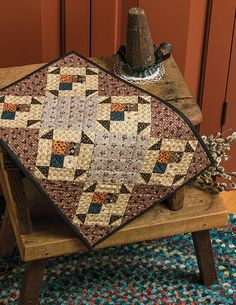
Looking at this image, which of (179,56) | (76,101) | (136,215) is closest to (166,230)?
(136,215)

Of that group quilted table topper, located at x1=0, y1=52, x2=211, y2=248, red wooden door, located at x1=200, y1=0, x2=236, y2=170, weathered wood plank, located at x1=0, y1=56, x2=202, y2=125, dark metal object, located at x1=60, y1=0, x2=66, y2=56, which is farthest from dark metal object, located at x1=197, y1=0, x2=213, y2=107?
quilted table topper, located at x1=0, y1=52, x2=211, y2=248

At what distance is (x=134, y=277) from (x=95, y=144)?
623mm

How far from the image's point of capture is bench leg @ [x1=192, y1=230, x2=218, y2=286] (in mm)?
2301

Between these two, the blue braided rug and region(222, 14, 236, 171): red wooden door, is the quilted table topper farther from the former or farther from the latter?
region(222, 14, 236, 171): red wooden door

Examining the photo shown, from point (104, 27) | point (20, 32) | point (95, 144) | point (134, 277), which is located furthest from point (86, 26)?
point (134, 277)

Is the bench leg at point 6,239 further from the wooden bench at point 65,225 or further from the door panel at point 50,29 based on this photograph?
the door panel at point 50,29

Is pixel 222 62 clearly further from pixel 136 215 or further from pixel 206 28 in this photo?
pixel 136 215

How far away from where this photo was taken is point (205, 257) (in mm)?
2348

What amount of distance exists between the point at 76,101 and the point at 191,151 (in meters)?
0.32

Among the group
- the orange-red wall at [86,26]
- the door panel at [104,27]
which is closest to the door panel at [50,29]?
the orange-red wall at [86,26]

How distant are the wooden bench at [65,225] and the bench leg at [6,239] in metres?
0.08

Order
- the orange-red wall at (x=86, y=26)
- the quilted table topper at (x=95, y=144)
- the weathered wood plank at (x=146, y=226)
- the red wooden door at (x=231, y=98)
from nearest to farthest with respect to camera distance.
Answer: the quilted table topper at (x=95, y=144)
the weathered wood plank at (x=146, y=226)
the orange-red wall at (x=86, y=26)
the red wooden door at (x=231, y=98)

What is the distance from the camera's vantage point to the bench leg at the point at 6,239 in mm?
2400

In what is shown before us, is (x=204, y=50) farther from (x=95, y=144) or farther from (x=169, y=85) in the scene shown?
(x=95, y=144)
